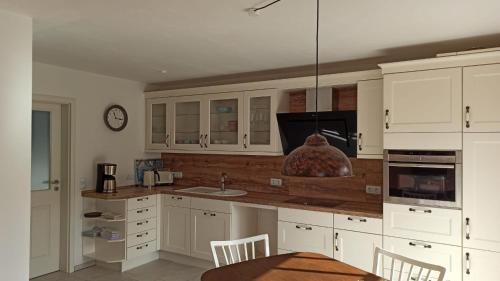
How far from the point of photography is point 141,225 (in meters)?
4.25

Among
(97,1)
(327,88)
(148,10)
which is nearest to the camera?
(97,1)

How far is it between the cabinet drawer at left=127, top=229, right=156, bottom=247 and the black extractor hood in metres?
1.91

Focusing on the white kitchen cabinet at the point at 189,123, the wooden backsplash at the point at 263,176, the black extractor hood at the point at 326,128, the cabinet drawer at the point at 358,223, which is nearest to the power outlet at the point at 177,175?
the wooden backsplash at the point at 263,176

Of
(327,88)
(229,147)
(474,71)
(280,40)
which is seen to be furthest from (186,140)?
(474,71)

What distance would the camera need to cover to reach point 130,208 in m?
4.12

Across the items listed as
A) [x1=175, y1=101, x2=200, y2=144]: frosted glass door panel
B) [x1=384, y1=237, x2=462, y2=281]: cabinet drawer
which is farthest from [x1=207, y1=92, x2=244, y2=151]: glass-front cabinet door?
[x1=384, y1=237, x2=462, y2=281]: cabinet drawer

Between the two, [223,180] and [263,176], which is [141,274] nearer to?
[223,180]

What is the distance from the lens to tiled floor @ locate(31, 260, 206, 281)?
12.9ft

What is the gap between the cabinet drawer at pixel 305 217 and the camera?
3.38m

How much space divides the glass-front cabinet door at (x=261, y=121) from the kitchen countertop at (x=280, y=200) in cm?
55

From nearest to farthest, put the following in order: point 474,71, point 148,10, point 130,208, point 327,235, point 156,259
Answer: point 148,10 < point 474,71 < point 327,235 < point 130,208 < point 156,259

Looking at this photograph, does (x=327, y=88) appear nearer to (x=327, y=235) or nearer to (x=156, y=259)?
(x=327, y=235)

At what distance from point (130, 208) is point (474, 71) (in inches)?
139

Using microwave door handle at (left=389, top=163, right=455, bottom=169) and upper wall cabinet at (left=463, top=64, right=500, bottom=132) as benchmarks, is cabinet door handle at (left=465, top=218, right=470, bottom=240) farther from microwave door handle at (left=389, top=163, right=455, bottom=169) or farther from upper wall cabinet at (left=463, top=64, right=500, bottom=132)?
upper wall cabinet at (left=463, top=64, right=500, bottom=132)
